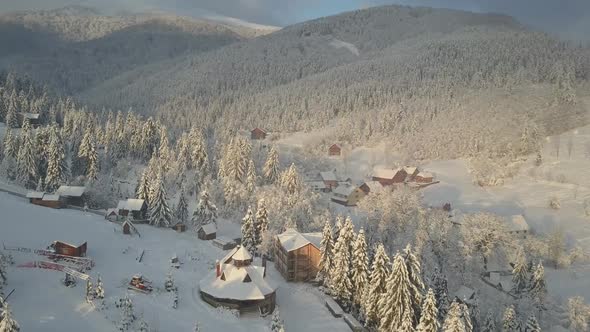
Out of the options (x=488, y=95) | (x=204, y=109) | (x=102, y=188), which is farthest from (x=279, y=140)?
(x=102, y=188)

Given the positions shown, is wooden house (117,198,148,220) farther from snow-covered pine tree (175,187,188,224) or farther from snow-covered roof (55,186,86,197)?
snow-covered roof (55,186,86,197)

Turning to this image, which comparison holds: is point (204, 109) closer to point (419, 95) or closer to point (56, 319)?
point (419, 95)

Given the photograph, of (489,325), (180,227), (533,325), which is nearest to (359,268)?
(489,325)

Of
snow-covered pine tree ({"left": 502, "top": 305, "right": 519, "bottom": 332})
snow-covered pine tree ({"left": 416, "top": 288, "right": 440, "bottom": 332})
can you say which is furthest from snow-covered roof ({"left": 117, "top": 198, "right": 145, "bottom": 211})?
snow-covered pine tree ({"left": 502, "top": 305, "right": 519, "bottom": 332})

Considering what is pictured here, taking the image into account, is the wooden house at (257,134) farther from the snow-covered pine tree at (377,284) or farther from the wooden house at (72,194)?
the snow-covered pine tree at (377,284)

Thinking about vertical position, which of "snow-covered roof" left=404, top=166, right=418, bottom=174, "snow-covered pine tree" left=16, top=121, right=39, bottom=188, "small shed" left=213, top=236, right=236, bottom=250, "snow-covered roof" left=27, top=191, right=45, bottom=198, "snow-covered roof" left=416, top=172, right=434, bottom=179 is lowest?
"small shed" left=213, top=236, right=236, bottom=250


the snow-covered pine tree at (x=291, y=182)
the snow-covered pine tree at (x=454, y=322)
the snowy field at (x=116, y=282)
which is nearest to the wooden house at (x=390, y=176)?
the snow-covered pine tree at (x=291, y=182)
